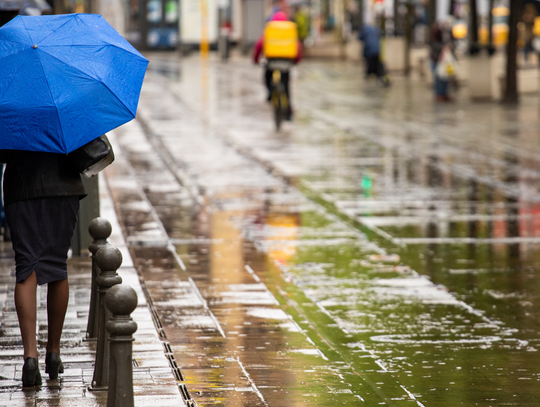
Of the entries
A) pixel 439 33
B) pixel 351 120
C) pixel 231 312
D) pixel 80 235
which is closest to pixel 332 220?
pixel 80 235

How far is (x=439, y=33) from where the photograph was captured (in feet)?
85.5

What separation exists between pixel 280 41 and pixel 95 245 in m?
12.9

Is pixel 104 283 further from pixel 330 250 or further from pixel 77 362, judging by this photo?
pixel 330 250

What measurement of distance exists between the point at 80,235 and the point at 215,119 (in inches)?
492

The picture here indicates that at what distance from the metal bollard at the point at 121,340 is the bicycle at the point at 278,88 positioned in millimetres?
14365

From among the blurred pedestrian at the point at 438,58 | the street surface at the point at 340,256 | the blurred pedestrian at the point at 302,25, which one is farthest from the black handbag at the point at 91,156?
the blurred pedestrian at the point at 302,25

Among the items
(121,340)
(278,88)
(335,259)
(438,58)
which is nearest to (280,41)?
(278,88)

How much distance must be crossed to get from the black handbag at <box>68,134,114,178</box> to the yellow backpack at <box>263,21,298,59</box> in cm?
1323

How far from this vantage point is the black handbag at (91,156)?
544 cm

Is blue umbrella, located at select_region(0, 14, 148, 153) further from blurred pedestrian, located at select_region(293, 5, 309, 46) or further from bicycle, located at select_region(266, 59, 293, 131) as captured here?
blurred pedestrian, located at select_region(293, 5, 309, 46)

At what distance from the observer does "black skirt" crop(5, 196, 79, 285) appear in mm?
5438

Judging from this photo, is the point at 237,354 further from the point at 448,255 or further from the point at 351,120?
the point at 351,120

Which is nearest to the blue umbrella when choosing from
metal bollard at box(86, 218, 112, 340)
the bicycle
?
metal bollard at box(86, 218, 112, 340)

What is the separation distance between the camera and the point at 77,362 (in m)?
5.85
